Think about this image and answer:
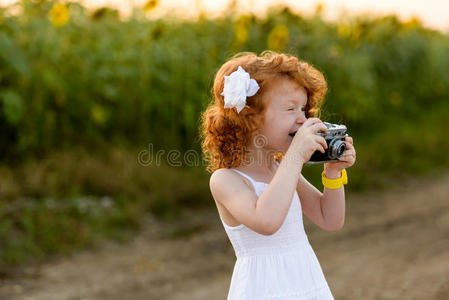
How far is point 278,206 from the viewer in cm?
173

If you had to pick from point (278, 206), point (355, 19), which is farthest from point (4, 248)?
point (355, 19)

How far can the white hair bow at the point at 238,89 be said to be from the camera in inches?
74.2

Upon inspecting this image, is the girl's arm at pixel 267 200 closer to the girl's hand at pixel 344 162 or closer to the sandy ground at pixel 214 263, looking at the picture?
the girl's hand at pixel 344 162

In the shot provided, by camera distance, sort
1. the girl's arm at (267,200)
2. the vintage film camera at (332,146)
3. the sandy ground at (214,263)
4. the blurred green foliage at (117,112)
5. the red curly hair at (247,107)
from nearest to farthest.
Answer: the girl's arm at (267,200), the vintage film camera at (332,146), the red curly hair at (247,107), the sandy ground at (214,263), the blurred green foliage at (117,112)

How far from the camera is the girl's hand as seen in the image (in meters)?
1.89

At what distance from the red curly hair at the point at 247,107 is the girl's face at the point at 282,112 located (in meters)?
0.02

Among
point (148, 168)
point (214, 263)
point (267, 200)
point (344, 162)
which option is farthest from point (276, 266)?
point (148, 168)

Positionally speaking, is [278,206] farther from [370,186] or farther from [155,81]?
[370,186]

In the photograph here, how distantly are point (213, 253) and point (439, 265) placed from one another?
5.05 ft

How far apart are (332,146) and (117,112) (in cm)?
410

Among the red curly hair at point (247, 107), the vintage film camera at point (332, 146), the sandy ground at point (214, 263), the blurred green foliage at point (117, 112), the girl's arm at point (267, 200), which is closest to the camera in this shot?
the girl's arm at point (267, 200)

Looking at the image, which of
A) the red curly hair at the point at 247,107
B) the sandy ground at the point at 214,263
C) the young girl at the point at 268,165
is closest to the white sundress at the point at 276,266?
the young girl at the point at 268,165

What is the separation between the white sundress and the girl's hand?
0.17 m

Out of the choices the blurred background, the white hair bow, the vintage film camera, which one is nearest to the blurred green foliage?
the blurred background
